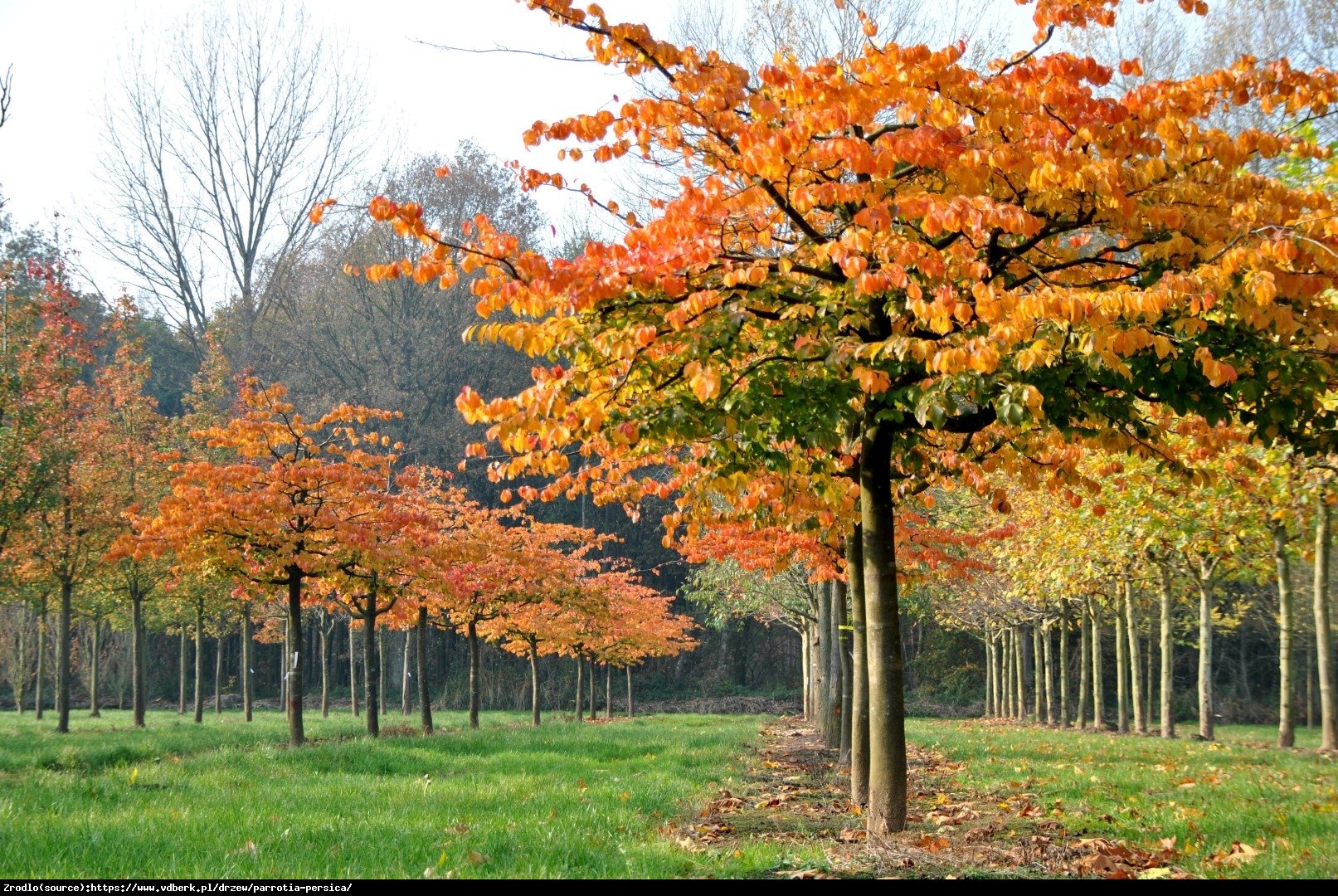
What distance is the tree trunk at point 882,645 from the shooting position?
7398 millimetres

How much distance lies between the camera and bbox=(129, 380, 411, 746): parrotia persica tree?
15.1m

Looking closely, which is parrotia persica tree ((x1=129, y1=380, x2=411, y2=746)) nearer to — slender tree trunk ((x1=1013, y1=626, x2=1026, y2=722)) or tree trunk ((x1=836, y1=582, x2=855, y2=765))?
tree trunk ((x1=836, y1=582, x2=855, y2=765))

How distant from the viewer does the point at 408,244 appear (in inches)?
1604

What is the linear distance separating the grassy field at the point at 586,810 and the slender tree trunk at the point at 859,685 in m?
0.34

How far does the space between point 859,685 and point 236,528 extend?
10.5 metres

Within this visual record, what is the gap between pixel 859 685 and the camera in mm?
9422

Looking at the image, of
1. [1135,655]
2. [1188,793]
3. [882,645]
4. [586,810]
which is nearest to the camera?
[882,645]

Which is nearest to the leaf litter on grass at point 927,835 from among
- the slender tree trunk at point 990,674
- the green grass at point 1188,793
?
the green grass at point 1188,793

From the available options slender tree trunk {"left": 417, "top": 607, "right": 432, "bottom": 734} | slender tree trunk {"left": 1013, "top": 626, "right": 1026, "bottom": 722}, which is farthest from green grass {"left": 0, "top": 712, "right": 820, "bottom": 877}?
slender tree trunk {"left": 1013, "top": 626, "right": 1026, "bottom": 722}

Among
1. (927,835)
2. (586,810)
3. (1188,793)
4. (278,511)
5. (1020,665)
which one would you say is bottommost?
(1020,665)

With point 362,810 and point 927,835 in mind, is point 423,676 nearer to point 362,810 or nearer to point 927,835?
point 362,810

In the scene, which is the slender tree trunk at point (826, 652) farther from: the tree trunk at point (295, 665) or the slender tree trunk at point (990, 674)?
the slender tree trunk at point (990, 674)

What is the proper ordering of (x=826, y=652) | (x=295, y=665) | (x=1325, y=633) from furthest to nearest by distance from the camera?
(x=826, y=652) → (x=295, y=665) → (x=1325, y=633)

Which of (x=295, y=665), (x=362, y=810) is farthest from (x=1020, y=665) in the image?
(x=362, y=810)
